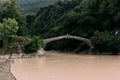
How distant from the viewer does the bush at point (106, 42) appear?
46281 millimetres

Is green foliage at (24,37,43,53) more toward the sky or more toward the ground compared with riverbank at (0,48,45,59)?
more toward the sky

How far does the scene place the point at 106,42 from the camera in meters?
47.0

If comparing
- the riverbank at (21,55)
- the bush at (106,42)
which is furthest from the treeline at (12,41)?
the bush at (106,42)

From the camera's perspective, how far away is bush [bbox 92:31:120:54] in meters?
46.3

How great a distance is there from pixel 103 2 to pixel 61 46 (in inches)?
347

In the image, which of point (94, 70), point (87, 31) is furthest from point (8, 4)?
point (94, 70)

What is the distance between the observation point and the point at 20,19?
49969 millimetres

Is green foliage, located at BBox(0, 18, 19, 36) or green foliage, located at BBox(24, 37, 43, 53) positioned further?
green foliage, located at BBox(24, 37, 43, 53)

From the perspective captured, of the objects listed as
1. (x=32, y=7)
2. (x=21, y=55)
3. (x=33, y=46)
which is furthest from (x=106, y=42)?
(x=32, y=7)

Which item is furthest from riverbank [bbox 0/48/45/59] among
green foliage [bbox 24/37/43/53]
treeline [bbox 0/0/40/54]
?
green foliage [bbox 24/37/43/53]

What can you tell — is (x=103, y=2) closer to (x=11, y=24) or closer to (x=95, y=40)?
(x=95, y=40)

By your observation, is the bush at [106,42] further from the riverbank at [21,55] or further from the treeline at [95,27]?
the riverbank at [21,55]

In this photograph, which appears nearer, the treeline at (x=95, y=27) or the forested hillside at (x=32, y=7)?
the treeline at (x=95, y=27)

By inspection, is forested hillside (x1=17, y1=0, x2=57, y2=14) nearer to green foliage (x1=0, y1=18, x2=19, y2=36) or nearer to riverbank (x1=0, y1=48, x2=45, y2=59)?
riverbank (x1=0, y1=48, x2=45, y2=59)
